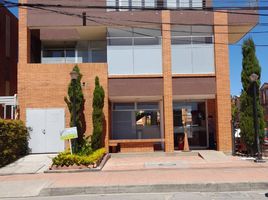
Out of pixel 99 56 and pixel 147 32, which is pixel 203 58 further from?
pixel 99 56

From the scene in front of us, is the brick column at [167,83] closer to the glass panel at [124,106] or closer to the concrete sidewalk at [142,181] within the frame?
the glass panel at [124,106]

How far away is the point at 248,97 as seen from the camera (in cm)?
1967

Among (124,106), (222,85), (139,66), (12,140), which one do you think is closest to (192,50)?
(222,85)

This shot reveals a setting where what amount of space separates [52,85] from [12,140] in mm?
4255

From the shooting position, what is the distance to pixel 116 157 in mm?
20641

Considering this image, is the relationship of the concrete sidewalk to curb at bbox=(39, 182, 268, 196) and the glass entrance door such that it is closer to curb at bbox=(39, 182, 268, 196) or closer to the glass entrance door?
curb at bbox=(39, 182, 268, 196)

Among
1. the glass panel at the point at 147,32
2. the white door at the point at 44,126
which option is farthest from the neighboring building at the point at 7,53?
the glass panel at the point at 147,32

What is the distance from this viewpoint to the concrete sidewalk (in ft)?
38.8

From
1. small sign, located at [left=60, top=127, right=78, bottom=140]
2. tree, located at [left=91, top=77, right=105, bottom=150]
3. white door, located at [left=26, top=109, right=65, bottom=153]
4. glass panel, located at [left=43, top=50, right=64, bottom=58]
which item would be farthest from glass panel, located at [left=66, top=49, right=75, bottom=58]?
small sign, located at [left=60, top=127, right=78, bottom=140]

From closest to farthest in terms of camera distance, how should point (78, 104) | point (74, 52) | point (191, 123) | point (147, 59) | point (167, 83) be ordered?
point (78, 104) → point (167, 83) → point (147, 59) → point (191, 123) → point (74, 52)

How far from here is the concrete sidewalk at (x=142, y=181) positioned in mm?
11828

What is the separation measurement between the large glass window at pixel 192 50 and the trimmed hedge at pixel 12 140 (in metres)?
→ 8.28

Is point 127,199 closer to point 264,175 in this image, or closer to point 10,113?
point 264,175

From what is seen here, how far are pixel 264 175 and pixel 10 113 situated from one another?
1674cm
